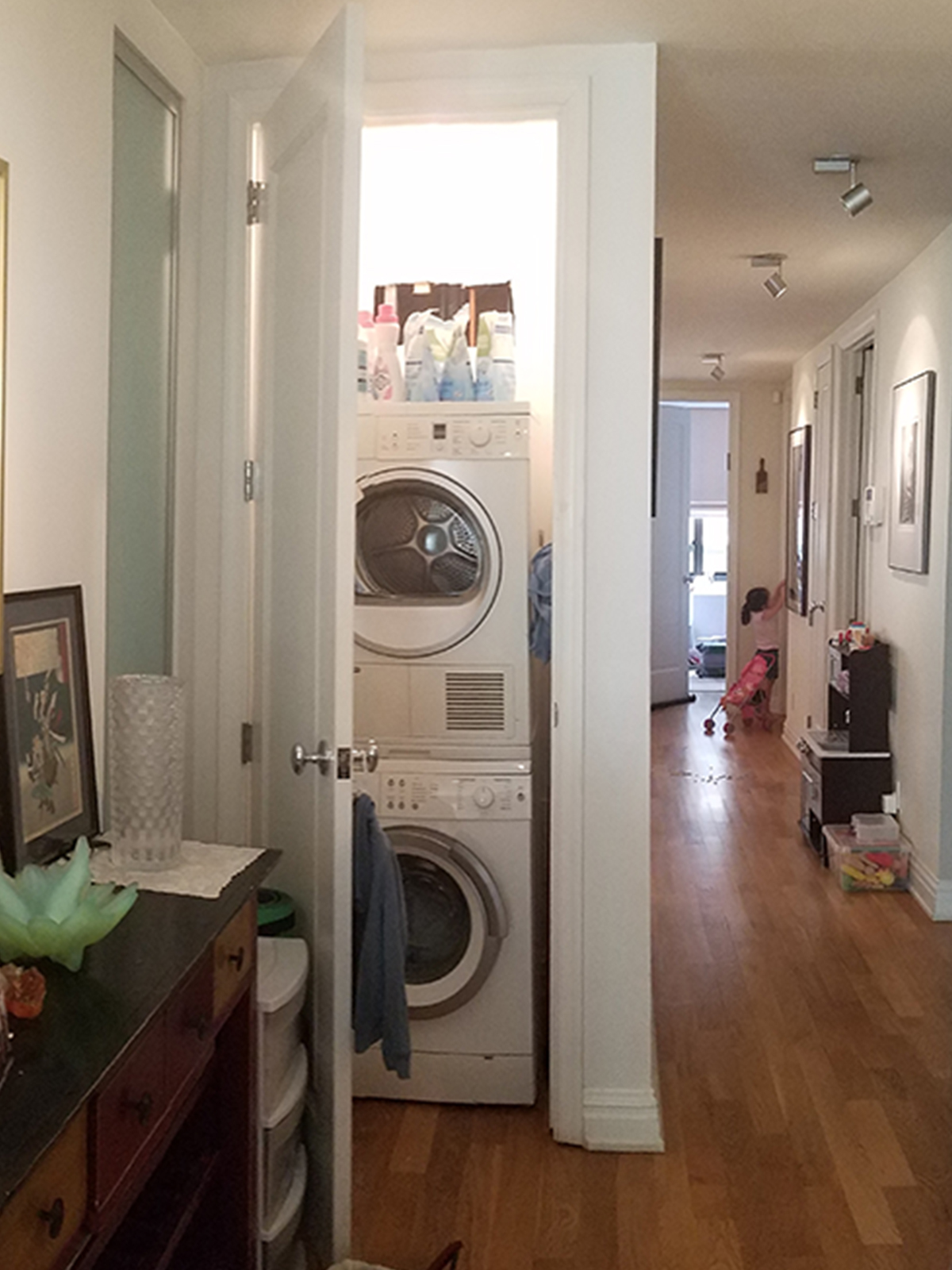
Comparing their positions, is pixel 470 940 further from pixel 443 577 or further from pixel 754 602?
pixel 754 602

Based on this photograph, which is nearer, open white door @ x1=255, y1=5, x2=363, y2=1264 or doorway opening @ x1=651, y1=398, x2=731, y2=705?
open white door @ x1=255, y1=5, x2=363, y2=1264

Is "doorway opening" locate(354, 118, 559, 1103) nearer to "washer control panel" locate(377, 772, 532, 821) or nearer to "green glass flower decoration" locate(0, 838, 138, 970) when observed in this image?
"washer control panel" locate(377, 772, 532, 821)

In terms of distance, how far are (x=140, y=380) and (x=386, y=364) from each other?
0.90 metres

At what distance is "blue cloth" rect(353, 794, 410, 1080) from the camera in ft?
9.02

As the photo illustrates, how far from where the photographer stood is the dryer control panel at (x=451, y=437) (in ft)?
10.4

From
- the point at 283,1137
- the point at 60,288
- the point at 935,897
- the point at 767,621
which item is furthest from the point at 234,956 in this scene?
the point at 767,621

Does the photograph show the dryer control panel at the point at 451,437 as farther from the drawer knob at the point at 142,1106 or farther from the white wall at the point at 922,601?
the white wall at the point at 922,601

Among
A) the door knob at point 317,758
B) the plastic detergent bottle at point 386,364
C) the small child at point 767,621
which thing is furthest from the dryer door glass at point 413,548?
the small child at point 767,621

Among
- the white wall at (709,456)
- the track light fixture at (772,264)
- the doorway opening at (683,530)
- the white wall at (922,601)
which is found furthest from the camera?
the white wall at (709,456)

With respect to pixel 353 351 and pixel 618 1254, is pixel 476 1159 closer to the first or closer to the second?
pixel 618 1254

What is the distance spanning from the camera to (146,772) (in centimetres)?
208

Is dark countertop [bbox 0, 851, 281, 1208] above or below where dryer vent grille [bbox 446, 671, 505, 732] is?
below

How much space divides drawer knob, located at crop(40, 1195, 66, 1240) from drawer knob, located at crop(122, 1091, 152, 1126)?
202mm

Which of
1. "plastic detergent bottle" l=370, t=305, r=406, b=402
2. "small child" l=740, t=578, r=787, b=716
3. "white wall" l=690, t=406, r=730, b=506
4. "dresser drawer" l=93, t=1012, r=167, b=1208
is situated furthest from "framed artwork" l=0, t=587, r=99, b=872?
"white wall" l=690, t=406, r=730, b=506
